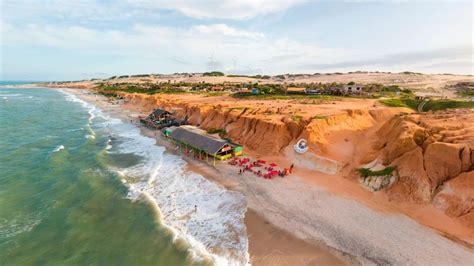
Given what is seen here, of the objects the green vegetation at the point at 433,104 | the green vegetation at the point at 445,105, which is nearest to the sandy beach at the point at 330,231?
the green vegetation at the point at 445,105

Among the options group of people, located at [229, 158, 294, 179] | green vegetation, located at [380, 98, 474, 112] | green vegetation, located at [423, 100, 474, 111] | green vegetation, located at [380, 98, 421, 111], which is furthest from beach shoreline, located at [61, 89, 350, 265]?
green vegetation, located at [380, 98, 421, 111]

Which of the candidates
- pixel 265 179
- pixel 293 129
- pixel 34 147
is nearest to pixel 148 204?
pixel 265 179

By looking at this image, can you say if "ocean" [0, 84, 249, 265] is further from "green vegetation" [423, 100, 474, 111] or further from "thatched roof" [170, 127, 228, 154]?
"green vegetation" [423, 100, 474, 111]

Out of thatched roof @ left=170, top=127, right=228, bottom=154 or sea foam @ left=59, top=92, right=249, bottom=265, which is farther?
thatched roof @ left=170, top=127, right=228, bottom=154

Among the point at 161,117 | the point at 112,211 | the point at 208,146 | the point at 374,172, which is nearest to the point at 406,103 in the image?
the point at 374,172

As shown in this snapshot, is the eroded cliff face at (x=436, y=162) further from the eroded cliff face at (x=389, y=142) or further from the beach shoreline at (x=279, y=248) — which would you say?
the beach shoreline at (x=279, y=248)

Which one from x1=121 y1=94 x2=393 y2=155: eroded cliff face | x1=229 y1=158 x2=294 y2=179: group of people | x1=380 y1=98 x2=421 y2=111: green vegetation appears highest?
x1=380 y1=98 x2=421 y2=111: green vegetation

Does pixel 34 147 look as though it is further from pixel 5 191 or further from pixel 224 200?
pixel 224 200

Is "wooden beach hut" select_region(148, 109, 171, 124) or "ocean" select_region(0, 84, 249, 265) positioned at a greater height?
"wooden beach hut" select_region(148, 109, 171, 124)
